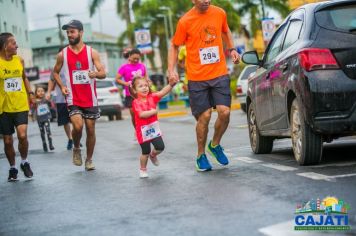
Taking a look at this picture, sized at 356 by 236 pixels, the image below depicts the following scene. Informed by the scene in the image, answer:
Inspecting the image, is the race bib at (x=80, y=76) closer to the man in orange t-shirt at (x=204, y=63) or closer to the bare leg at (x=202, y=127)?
the man in orange t-shirt at (x=204, y=63)

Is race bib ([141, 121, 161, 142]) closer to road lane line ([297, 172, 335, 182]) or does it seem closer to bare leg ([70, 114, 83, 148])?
bare leg ([70, 114, 83, 148])

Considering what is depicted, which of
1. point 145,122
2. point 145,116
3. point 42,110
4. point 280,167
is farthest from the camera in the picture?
point 42,110

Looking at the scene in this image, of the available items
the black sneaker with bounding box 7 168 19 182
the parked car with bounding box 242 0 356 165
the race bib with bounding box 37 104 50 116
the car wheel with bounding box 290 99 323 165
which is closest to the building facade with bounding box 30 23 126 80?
the race bib with bounding box 37 104 50 116

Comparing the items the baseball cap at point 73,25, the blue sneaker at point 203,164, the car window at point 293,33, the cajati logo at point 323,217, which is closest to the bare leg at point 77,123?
the baseball cap at point 73,25

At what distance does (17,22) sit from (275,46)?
1717 inches

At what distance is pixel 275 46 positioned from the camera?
30.8ft

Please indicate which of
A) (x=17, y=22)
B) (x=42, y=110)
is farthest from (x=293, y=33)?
(x=17, y=22)

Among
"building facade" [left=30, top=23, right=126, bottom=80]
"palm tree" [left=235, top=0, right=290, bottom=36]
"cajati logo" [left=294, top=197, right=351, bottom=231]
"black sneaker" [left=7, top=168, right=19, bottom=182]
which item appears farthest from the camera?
"building facade" [left=30, top=23, right=126, bottom=80]

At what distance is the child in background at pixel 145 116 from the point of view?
8703mm

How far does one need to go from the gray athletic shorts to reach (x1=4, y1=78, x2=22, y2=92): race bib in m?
2.22

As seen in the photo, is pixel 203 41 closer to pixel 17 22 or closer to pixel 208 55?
pixel 208 55

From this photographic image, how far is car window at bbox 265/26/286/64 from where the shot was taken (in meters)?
9.18

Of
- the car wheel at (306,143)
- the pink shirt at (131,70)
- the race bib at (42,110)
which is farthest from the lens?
the race bib at (42,110)

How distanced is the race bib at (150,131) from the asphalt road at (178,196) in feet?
1.35
